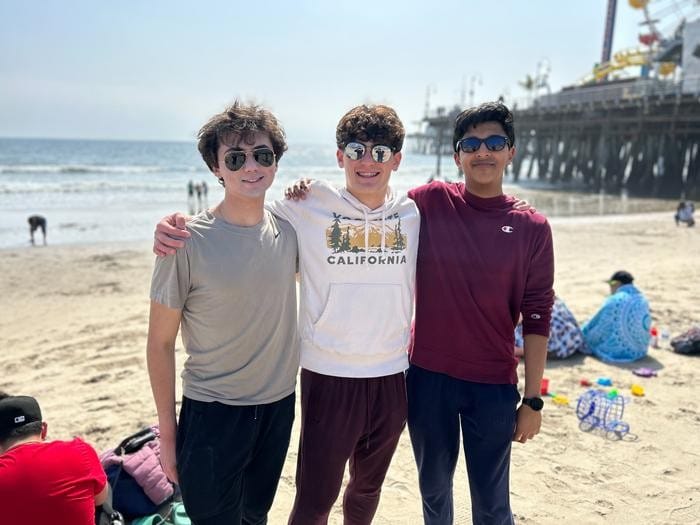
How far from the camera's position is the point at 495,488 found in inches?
97.5

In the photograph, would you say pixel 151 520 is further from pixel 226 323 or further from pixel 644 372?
pixel 644 372

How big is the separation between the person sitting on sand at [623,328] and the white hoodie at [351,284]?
409 centimetres

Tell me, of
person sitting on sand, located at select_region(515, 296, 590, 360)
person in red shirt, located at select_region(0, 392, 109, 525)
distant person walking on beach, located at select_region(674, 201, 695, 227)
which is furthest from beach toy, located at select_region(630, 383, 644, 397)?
distant person walking on beach, located at select_region(674, 201, 695, 227)

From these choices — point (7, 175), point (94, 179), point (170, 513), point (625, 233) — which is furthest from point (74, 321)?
point (7, 175)

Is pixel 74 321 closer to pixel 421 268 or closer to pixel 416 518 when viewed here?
pixel 416 518

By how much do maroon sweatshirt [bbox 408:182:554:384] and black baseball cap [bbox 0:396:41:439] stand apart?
172 cm

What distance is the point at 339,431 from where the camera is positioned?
7.73 ft

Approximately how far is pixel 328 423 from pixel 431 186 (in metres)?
1.26

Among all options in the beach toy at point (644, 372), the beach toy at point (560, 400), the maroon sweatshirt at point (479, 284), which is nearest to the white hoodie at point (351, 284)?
the maroon sweatshirt at point (479, 284)

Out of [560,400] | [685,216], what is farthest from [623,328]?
[685,216]

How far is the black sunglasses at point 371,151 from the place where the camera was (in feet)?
7.81

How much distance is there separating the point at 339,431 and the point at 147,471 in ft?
4.56

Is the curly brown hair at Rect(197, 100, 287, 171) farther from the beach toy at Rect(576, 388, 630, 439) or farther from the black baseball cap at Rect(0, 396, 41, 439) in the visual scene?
the beach toy at Rect(576, 388, 630, 439)

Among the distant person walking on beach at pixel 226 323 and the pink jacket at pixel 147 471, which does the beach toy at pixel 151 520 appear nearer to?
the pink jacket at pixel 147 471
